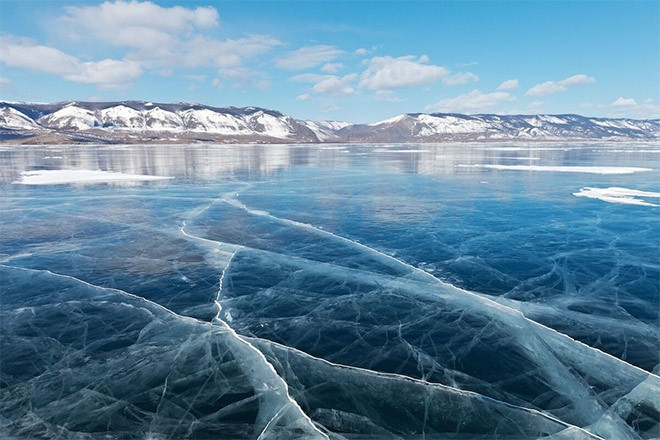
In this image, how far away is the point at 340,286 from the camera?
27.9 feet

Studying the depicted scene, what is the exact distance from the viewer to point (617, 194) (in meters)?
19.6

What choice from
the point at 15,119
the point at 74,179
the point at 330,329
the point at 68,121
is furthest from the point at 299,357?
the point at 68,121

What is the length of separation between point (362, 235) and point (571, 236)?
259 inches

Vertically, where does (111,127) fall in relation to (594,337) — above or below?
above

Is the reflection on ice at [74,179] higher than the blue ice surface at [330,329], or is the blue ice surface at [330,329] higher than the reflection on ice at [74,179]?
the reflection on ice at [74,179]

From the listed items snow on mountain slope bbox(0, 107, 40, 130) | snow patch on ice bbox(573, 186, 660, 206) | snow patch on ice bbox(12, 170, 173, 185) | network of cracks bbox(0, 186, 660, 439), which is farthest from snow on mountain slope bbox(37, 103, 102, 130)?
network of cracks bbox(0, 186, 660, 439)

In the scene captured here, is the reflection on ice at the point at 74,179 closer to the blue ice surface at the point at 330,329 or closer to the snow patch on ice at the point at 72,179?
the snow patch on ice at the point at 72,179

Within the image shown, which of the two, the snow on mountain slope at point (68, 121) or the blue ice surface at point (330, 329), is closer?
the blue ice surface at point (330, 329)

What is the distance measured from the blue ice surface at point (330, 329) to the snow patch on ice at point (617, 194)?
5023 mm

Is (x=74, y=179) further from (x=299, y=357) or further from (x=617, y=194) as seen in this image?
(x=617, y=194)

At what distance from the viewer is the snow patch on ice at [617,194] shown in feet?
58.1

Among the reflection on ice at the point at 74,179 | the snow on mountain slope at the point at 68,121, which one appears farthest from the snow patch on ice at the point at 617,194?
the snow on mountain slope at the point at 68,121

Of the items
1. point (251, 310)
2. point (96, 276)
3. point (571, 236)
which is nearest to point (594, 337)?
point (251, 310)

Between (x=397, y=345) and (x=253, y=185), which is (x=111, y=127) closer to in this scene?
(x=253, y=185)
